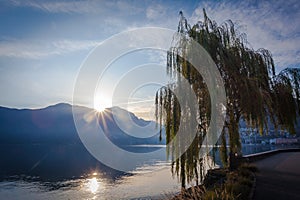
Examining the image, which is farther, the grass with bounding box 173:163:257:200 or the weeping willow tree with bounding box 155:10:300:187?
the weeping willow tree with bounding box 155:10:300:187

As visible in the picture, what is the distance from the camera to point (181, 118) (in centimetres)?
833

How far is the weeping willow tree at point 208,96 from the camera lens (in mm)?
8281

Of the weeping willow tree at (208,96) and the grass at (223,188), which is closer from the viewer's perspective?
the grass at (223,188)

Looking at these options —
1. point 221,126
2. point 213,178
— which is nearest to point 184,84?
point 221,126

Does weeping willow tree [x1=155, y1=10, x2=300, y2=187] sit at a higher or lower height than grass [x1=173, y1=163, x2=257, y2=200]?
higher

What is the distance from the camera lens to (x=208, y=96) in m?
8.14

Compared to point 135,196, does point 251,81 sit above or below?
above

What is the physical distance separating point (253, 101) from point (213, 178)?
4.51 meters

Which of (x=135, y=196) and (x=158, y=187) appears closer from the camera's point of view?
(x=135, y=196)

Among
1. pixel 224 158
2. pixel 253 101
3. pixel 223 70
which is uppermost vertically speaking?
pixel 223 70

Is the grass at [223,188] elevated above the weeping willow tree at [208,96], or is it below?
below

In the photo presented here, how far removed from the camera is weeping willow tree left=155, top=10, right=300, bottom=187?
8.28 m

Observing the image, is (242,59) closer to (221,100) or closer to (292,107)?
(221,100)

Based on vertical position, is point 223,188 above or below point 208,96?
below
